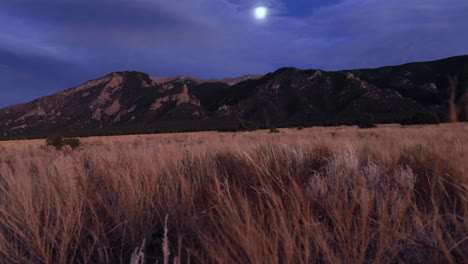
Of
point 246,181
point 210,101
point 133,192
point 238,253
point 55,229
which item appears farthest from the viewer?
point 210,101

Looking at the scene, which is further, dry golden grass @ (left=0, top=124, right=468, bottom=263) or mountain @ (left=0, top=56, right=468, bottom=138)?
mountain @ (left=0, top=56, right=468, bottom=138)

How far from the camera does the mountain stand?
70062 mm

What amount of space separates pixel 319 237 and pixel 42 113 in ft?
396

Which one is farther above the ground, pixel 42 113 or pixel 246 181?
pixel 42 113

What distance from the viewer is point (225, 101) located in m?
112

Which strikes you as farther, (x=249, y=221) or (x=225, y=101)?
(x=225, y=101)

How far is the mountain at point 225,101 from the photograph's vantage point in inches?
2758

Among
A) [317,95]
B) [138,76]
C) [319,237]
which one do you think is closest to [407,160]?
[319,237]

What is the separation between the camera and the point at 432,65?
101438 mm

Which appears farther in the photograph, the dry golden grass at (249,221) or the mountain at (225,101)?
the mountain at (225,101)

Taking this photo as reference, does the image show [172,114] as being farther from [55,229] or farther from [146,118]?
[55,229]

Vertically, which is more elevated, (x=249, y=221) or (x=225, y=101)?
(x=225, y=101)

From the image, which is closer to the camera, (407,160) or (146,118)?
(407,160)

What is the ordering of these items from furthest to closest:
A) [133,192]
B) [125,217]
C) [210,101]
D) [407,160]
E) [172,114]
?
1. [210,101]
2. [172,114]
3. [407,160]
4. [133,192]
5. [125,217]
